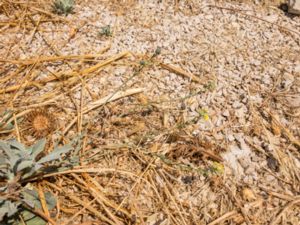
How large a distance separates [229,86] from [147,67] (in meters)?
0.52

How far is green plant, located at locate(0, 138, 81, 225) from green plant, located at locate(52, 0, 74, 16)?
47.0 inches

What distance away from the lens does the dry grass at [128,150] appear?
5.86ft

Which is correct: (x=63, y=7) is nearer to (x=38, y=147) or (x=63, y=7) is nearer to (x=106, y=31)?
(x=106, y=31)

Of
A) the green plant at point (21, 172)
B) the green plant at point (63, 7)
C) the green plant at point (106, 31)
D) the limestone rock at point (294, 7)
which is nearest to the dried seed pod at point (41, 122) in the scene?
the green plant at point (21, 172)

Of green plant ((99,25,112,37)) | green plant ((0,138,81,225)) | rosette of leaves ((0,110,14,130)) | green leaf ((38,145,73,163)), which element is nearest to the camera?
green plant ((0,138,81,225))

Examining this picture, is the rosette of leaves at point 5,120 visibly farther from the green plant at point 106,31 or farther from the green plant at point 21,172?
the green plant at point 106,31

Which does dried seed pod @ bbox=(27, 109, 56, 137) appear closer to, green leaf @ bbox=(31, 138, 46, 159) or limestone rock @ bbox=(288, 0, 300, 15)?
green leaf @ bbox=(31, 138, 46, 159)

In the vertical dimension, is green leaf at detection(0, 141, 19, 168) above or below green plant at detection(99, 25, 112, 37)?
below

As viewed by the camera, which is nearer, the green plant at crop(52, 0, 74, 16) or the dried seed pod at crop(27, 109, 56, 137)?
the dried seed pod at crop(27, 109, 56, 137)

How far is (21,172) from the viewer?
1722mm

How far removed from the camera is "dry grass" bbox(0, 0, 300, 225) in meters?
1.79

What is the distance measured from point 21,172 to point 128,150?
0.54 meters

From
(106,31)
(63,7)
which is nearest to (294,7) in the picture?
(106,31)

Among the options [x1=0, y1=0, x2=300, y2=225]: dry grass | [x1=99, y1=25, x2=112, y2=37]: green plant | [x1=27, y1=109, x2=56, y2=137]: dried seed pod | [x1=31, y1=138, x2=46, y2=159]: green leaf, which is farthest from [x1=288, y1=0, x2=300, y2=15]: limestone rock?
[x1=31, y1=138, x2=46, y2=159]: green leaf
